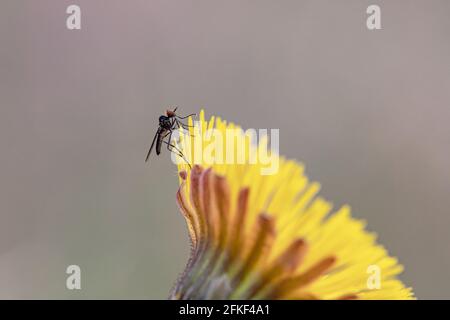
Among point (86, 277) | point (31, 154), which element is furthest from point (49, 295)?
point (31, 154)

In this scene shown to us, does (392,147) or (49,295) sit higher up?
(392,147)

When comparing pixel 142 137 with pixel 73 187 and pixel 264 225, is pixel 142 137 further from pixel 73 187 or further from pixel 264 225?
pixel 264 225

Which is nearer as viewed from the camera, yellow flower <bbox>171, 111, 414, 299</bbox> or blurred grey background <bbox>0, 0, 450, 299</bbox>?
yellow flower <bbox>171, 111, 414, 299</bbox>

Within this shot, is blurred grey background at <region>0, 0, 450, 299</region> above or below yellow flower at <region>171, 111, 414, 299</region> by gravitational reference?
above

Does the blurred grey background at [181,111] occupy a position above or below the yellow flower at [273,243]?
above

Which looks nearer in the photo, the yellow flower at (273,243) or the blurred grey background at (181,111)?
the yellow flower at (273,243)
